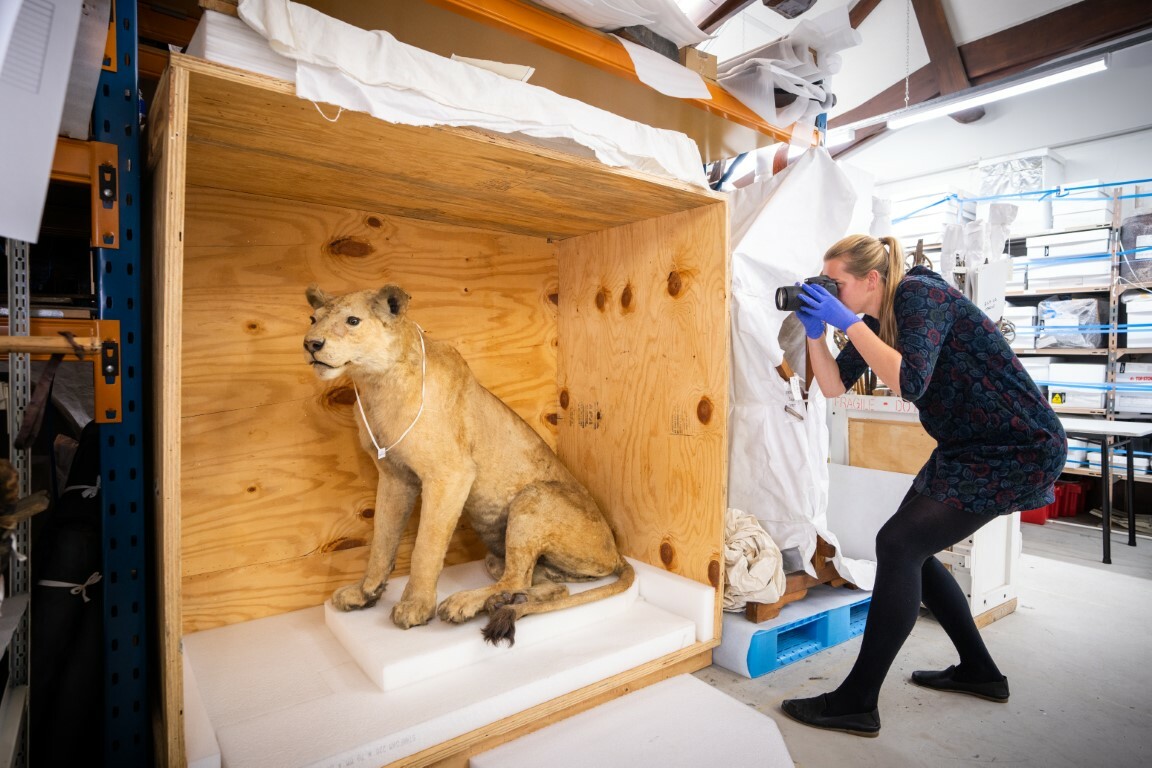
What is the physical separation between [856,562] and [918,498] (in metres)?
0.95

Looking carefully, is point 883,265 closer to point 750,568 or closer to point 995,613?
point 750,568

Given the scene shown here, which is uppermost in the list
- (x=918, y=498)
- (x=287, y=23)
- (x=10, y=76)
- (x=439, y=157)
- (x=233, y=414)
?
(x=287, y=23)

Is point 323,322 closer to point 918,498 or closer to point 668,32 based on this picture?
point 668,32

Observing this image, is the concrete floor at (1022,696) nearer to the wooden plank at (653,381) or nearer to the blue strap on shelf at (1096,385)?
the wooden plank at (653,381)

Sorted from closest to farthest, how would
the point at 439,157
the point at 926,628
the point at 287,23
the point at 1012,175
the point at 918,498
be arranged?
the point at 287,23 → the point at 439,157 → the point at 918,498 → the point at 926,628 → the point at 1012,175

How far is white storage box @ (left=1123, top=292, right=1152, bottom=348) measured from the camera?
16.5 feet

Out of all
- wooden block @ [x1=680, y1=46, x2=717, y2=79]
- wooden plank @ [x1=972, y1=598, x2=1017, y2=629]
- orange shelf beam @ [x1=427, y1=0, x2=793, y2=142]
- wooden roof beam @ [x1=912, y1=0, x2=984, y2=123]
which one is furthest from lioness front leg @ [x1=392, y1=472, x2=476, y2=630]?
wooden roof beam @ [x1=912, y1=0, x2=984, y2=123]

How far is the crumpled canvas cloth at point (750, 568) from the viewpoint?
7.39 ft

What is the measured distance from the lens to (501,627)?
68.9 inches

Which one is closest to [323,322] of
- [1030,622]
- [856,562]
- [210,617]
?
[210,617]

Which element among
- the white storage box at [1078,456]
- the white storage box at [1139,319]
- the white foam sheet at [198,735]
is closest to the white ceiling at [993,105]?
the white storage box at [1139,319]

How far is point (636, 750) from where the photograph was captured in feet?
5.43

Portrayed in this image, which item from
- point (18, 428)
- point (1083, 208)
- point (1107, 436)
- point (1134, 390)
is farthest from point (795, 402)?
point (1083, 208)

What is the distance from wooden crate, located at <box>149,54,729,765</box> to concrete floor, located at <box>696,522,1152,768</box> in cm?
40
